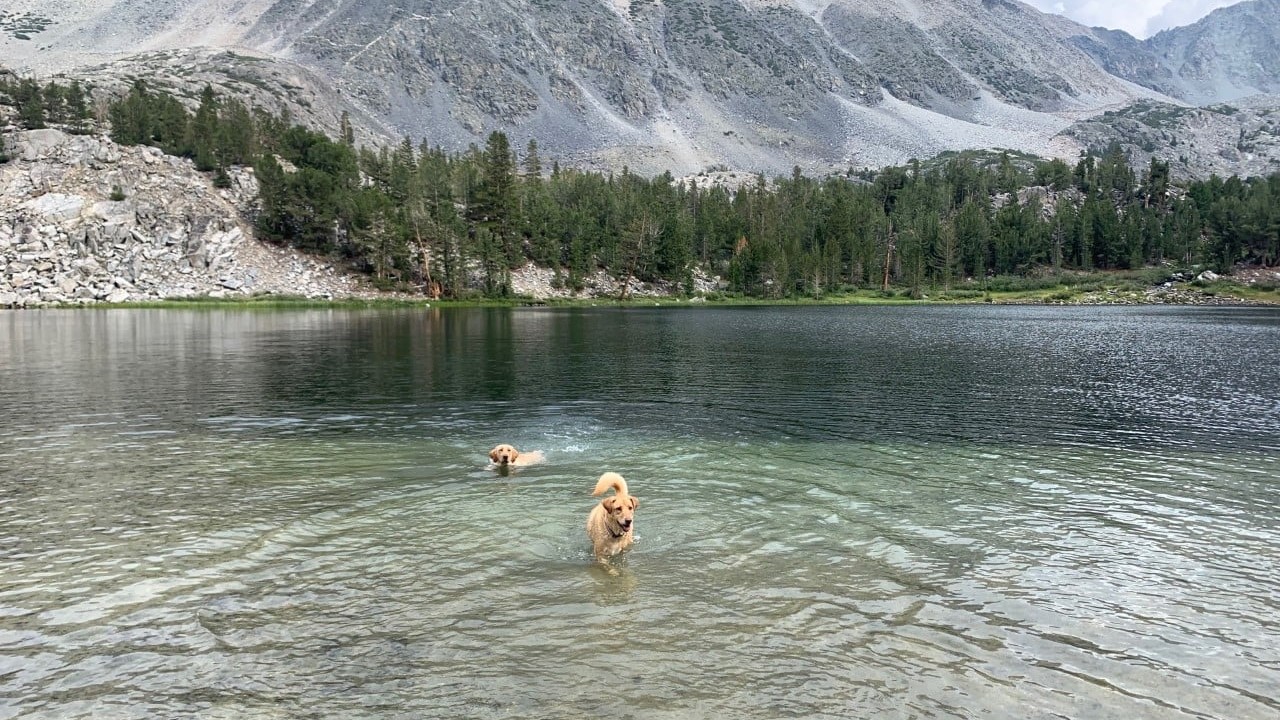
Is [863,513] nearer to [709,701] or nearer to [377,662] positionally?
[709,701]

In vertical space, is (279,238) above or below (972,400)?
above

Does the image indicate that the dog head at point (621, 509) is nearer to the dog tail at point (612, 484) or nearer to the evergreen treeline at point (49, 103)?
the dog tail at point (612, 484)

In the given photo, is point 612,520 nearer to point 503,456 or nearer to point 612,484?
point 612,484

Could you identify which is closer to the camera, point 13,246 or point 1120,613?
point 1120,613

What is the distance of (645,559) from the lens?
44.0 feet

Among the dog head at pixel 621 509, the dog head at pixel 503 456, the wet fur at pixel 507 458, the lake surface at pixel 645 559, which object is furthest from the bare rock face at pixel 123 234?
the dog head at pixel 621 509

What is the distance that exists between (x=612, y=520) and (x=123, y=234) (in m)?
165

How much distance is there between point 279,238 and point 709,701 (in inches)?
6607

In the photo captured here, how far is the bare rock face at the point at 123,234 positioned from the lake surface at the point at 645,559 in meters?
123

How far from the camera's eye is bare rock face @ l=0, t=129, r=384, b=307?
133 metres

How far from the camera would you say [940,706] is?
852 cm

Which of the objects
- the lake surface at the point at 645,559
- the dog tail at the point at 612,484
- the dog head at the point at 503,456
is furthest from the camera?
the dog head at the point at 503,456

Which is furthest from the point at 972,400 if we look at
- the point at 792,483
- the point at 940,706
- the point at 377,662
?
the point at 377,662

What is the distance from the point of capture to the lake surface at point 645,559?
888 cm
